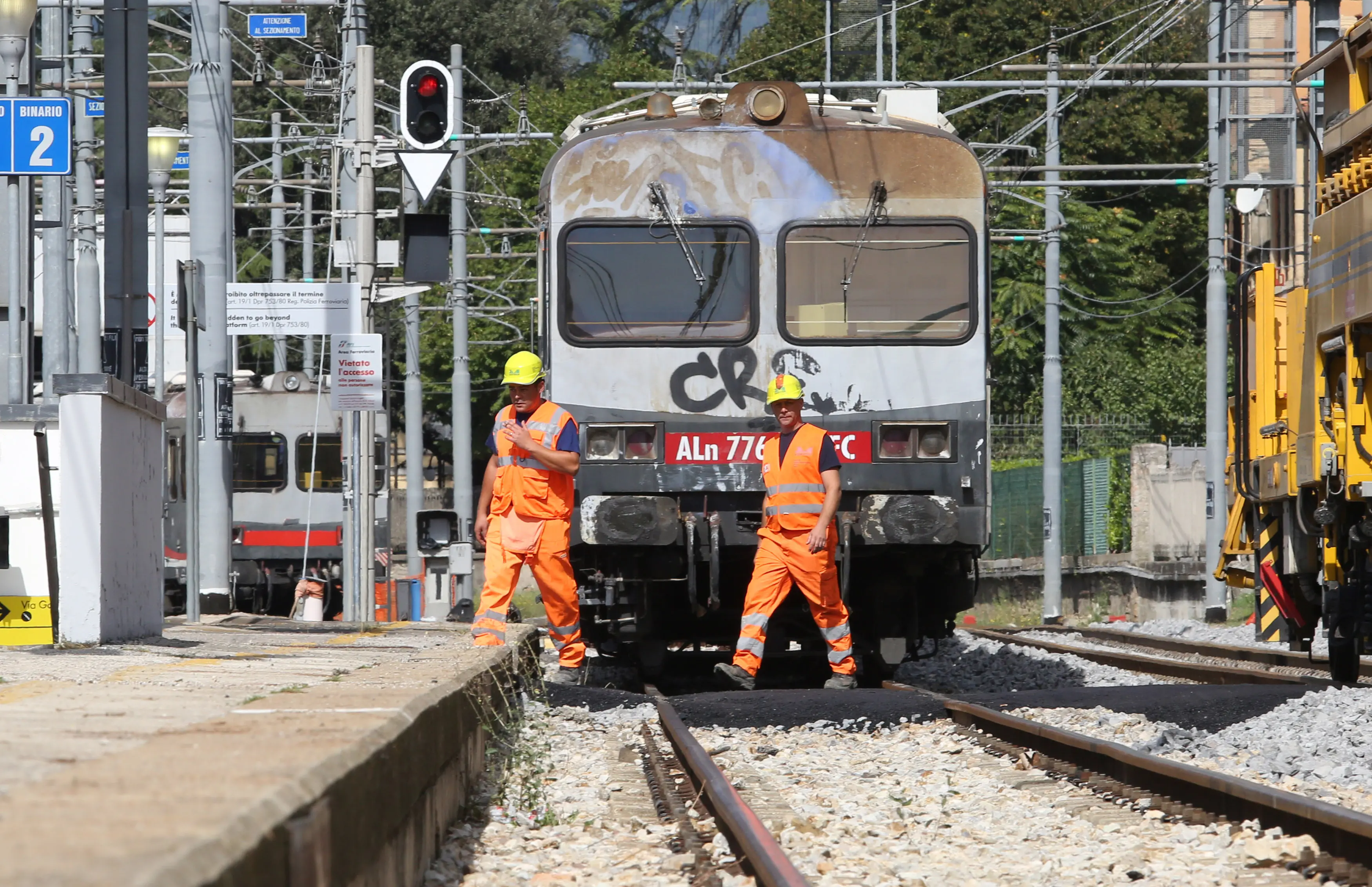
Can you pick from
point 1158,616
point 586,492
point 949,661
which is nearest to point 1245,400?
point 949,661

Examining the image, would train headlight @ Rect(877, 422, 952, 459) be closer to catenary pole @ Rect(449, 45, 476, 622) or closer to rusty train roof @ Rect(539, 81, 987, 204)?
rusty train roof @ Rect(539, 81, 987, 204)

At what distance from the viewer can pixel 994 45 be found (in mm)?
45062

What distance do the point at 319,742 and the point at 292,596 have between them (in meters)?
24.8

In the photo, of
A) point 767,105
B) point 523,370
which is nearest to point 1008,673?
point 767,105

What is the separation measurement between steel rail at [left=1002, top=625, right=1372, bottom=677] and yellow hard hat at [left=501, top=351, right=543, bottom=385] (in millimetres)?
5357

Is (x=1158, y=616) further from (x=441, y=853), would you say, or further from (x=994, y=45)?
(x=441, y=853)

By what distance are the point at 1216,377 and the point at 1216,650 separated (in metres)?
9.05

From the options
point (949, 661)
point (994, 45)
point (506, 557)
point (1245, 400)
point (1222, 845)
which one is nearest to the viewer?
point (1222, 845)

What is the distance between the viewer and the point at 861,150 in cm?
1139

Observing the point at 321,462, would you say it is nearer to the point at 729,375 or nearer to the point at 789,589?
the point at 729,375

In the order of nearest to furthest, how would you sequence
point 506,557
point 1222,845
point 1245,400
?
point 1222,845 → point 506,557 → point 1245,400

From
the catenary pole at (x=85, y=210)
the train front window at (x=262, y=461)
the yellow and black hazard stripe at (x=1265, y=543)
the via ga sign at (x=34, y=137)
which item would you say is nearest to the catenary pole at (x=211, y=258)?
the via ga sign at (x=34, y=137)

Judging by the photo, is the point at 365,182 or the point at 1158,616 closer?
the point at 365,182

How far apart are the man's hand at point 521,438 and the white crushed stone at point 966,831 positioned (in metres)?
2.38
